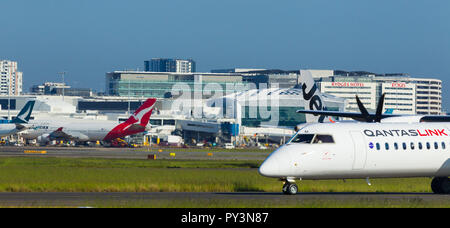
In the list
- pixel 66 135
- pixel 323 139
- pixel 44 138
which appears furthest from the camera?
pixel 44 138

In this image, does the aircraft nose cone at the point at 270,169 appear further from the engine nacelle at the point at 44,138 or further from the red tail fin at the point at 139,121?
the engine nacelle at the point at 44,138

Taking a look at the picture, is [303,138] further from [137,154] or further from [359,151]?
[137,154]

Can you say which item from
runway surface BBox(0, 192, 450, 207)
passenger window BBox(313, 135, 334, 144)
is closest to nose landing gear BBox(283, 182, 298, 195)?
runway surface BBox(0, 192, 450, 207)

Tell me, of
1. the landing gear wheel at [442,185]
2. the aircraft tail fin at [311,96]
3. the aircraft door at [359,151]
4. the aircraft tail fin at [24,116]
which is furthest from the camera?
the aircraft tail fin at [24,116]

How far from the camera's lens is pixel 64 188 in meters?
36.1

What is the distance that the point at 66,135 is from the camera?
13212cm

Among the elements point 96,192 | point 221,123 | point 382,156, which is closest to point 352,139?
point 382,156

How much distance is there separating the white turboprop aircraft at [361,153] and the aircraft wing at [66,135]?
4092 inches

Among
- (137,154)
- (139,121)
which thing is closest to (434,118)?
(137,154)

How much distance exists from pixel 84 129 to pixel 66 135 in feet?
10.3

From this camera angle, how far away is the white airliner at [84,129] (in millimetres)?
127688

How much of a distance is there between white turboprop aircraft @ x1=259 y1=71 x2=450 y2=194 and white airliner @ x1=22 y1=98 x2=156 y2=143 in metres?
96.2

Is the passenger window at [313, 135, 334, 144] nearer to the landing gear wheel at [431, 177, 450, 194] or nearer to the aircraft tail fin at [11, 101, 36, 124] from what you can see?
the landing gear wheel at [431, 177, 450, 194]

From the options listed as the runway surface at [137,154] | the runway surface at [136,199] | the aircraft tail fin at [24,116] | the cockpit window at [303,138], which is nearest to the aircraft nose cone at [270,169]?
the runway surface at [136,199]
